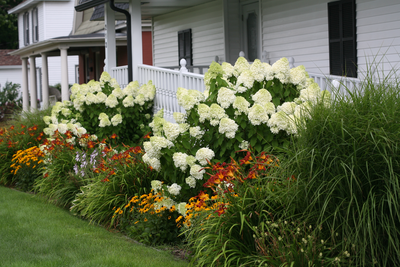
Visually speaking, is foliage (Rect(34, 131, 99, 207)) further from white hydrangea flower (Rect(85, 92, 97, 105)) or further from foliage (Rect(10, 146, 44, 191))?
white hydrangea flower (Rect(85, 92, 97, 105))

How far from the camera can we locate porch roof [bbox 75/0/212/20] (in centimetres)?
1119

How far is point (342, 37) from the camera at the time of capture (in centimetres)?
866

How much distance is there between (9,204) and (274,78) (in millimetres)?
5070

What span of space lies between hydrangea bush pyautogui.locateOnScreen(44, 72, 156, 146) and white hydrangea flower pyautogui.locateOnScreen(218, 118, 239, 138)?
4.18m

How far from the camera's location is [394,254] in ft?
10.9

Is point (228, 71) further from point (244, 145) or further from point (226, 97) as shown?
point (244, 145)

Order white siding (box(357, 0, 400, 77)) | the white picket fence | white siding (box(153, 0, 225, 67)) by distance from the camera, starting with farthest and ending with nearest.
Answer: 1. white siding (box(153, 0, 225, 67))
2. the white picket fence
3. white siding (box(357, 0, 400, 77))

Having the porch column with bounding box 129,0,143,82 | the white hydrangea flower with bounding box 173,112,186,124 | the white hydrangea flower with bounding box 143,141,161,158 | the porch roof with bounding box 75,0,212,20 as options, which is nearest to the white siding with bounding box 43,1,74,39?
the porch roof with bounding box 75,0,212,20

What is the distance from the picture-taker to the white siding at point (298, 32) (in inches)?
360

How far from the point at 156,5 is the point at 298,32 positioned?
174 inches

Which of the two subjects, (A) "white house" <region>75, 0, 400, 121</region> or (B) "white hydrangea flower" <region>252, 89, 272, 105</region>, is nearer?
(B) "white hydrangea flower" <region>252, 89, 272, 105</region>

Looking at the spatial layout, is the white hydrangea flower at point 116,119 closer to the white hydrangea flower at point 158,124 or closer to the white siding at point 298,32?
the white hydrangea flower at point 158,124

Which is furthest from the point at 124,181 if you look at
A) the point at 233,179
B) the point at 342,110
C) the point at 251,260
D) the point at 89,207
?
the point at 342,110

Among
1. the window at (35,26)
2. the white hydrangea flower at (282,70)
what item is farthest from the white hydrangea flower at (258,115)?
the window at (35,26)
